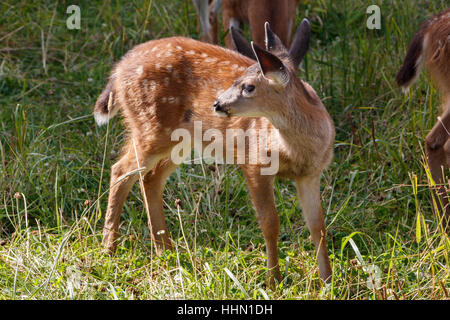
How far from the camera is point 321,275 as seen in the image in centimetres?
472

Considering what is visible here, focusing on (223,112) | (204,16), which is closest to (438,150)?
(223,112)

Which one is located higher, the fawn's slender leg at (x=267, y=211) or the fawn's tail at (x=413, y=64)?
the fawn's tail at (x=413, y=64)

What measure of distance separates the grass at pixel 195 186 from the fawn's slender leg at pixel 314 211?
0.11 m

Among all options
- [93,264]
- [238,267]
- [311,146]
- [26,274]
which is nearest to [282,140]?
[311,146]

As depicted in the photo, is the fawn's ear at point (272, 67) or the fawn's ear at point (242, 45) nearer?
the fawn's ear at point (272, 67)

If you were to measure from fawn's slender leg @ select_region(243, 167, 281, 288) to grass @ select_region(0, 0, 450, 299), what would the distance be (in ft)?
0.35

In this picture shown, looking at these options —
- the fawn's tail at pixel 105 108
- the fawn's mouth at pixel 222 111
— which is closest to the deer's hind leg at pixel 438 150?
the fawn's mouth at pixel 222 111

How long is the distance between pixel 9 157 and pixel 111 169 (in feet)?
2.72

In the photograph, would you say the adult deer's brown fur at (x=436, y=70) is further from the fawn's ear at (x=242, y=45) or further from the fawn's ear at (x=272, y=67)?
the fawn's ear at (x=272, y=67)

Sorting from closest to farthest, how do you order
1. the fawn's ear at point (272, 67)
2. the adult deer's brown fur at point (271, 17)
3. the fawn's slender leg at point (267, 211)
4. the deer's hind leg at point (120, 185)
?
1. the fawn's ear at point (272, 67)
2. the fawn's slender leg at point (267, 211)
3. the deer's hind leg at point (120, 185)
4. the adult deer's brown fur at point (271, 17)

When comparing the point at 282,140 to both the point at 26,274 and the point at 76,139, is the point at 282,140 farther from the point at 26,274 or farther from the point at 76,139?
the point at 76,139

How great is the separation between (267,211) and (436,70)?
1631mm

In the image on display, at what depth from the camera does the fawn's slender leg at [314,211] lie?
4.73 metres
